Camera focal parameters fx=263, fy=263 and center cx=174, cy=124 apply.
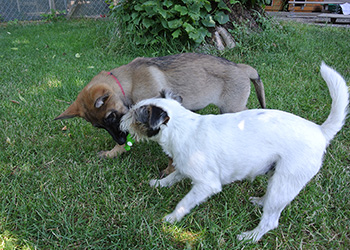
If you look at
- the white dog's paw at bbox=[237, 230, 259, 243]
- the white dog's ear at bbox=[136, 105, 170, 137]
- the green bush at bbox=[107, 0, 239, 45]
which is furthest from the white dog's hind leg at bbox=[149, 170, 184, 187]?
the green bush at bbox=[107, 0, 239, 45]

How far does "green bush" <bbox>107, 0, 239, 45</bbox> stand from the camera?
20.6 ft

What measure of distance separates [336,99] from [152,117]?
66.7 inches

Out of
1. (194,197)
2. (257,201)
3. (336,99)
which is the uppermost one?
(336,99)

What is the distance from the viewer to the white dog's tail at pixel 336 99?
2340mm

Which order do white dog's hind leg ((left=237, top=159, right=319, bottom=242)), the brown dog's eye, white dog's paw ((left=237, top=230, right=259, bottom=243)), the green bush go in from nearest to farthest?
white dog's hind leg ((left=237, top=159, right=319, bottom=242))
white dog's paw ((left=237, top=230, right=259, bottom=243))
the brown dog's eye
the green bush

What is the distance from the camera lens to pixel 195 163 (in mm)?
2578

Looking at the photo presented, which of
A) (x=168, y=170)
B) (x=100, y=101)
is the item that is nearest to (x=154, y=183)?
(x=168, y=170)

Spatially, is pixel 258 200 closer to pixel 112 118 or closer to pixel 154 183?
pixel 154 183

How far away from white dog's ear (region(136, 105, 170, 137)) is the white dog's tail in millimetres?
1509

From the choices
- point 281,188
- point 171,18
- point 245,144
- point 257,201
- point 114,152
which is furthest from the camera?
point 171,18

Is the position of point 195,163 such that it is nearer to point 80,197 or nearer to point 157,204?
point 157,204

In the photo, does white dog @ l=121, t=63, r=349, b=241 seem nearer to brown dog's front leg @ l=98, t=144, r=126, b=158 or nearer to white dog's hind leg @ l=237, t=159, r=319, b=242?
white dog's hind leg @ l=237, t=159, r=319, b=242

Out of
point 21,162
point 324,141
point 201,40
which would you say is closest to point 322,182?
point 324,141

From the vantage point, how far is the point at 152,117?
2578mm
